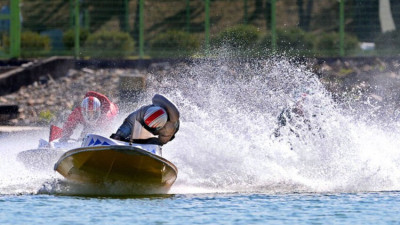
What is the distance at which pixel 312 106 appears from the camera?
1839 cm

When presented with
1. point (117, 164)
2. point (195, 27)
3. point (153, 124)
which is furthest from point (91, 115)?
point (195, 27)

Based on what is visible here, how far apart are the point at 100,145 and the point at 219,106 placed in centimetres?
614

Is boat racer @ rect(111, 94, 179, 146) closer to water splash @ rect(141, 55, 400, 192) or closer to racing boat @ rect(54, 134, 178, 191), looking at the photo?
racing boat @ rect(54, 134, 178, 191)

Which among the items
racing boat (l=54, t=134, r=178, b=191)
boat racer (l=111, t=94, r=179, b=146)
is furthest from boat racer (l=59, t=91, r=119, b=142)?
racing boat (l=54, t=134, r=178, b=191)

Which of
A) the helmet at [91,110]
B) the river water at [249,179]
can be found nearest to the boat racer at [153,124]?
the river water at [249,179]

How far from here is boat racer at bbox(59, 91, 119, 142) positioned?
1758 cm

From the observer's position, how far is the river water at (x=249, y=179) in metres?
13.3

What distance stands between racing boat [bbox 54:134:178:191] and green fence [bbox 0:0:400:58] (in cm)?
1601

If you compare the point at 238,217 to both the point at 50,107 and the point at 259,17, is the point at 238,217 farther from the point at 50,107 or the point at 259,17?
the point at 259,17

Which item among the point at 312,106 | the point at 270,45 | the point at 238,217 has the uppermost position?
the point at 270,45

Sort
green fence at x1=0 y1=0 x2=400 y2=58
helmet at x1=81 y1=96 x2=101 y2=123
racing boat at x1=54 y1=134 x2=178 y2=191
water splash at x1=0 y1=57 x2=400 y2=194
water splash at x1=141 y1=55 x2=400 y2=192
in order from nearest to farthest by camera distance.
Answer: racing boat at x1=54 y1=134 x2=178 y2=191, water splash at x1=0 y1=57 x2=400 y2=194, water splash at x1=141 y1=55 x2=400 y2=192, helmet at x1=81 y1=96 x2=101 y2=123, green fence at x1=0 y1=0 x2=400 y2=58

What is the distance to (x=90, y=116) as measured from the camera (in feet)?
57.7

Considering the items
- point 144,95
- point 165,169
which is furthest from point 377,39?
point 165,169

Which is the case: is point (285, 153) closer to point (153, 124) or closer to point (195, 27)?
point (153, 124)
